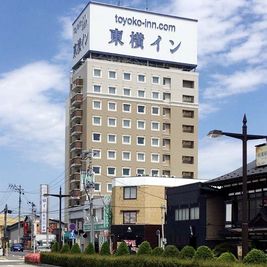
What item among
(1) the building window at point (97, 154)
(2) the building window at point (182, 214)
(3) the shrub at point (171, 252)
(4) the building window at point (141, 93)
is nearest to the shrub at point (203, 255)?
(3) the shrub at point (171, 252)

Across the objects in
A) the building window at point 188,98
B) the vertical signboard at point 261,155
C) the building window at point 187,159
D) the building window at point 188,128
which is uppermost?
the building window at point 188,98

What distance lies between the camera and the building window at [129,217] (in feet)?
276

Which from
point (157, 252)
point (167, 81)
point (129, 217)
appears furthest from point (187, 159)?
point (157, 252)

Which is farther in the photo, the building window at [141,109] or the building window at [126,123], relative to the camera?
the building window at [141,109]

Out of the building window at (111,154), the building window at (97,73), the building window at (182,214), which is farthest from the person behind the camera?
the building window at (97,73)

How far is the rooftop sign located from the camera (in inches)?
4449

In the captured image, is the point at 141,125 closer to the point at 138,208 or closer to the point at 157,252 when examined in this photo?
the point at 138,208

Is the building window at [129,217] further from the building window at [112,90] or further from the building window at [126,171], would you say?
the building window at [112,90]

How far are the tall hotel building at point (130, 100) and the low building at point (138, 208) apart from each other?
22.2 metres

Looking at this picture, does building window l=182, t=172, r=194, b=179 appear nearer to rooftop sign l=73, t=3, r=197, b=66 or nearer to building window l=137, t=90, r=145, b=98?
building window l=137, t=90, r=145, b=98

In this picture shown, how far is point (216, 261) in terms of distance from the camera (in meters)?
24.5

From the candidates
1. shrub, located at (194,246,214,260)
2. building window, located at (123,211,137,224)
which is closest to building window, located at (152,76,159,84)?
building window, located at (123,211,137,224)

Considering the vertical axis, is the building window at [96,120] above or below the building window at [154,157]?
above

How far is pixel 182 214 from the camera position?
61.8 metres
